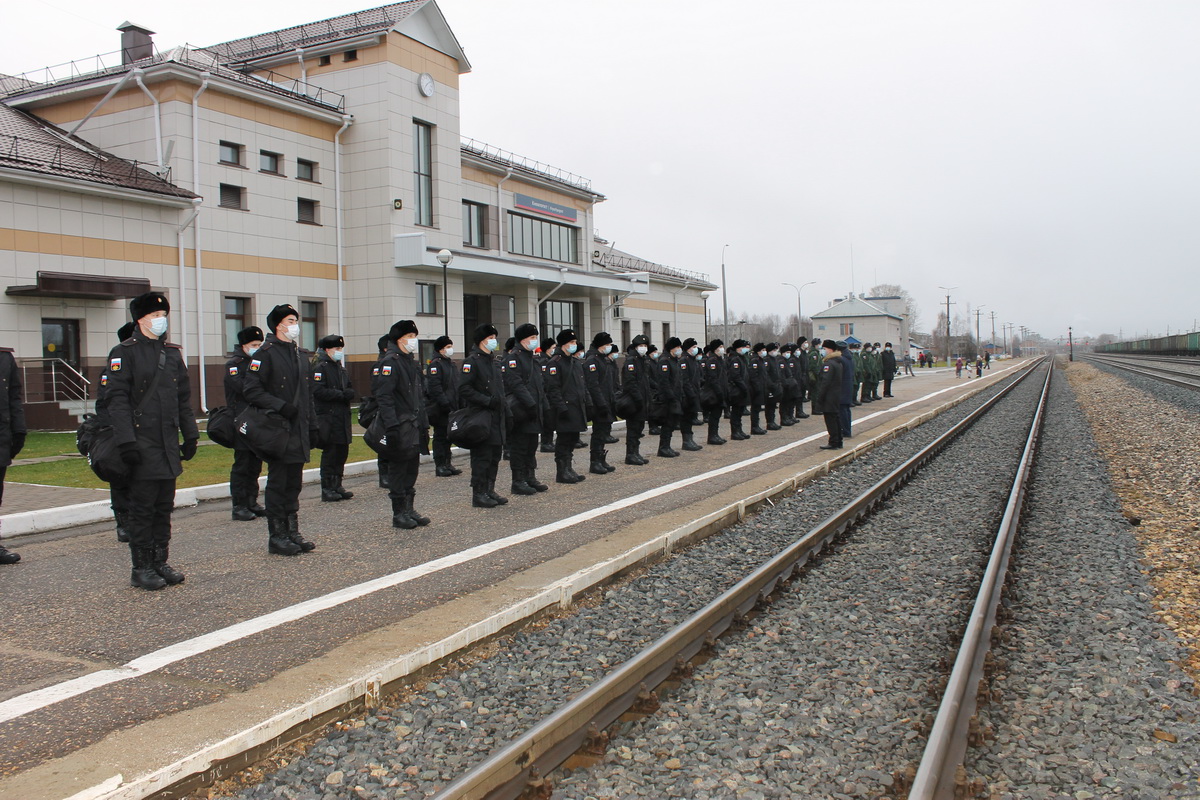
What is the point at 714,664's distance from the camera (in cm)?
468

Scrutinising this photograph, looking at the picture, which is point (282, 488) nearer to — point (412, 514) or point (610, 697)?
point (412, 514)

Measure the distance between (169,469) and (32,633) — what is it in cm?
130

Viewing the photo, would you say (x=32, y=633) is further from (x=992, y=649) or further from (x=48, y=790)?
(x=992, y=649)

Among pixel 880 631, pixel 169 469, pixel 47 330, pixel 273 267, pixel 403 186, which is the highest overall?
pixel 403 186

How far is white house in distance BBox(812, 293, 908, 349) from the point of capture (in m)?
94.6

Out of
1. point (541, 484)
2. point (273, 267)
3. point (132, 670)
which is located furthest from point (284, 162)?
point (132, 670)

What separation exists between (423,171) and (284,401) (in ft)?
74.0

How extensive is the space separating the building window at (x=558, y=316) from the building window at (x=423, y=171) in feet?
27.5

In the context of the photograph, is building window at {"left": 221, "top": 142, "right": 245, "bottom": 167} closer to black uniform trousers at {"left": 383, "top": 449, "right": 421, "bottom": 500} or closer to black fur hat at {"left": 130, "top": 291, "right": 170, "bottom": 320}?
black uniform trousers at {"left": 383, "top": 449, "right": 421, "bottom": 500}

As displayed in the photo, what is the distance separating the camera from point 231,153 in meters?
23.1

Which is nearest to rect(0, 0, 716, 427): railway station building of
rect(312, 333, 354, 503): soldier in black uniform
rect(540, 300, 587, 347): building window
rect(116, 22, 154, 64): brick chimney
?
rect(116, 22, 154, 64): brick chimney

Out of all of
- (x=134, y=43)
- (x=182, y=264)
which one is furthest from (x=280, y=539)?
(x=134, y=43)

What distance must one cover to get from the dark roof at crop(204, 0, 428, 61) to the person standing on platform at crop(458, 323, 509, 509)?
66.3ft

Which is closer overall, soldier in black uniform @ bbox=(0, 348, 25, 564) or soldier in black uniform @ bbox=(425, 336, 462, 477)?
soldier in black uniform @ bbox=(0, 348, 25, 564)
